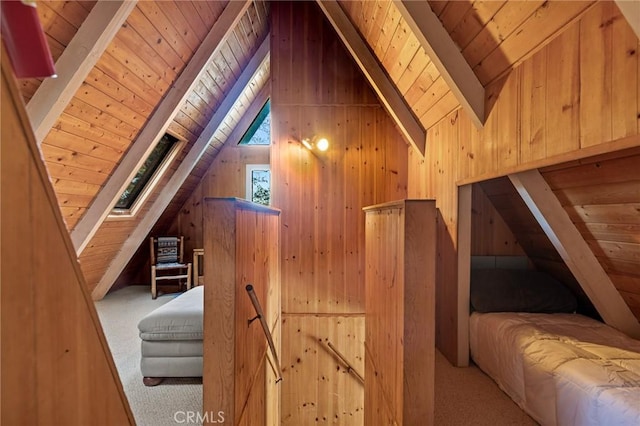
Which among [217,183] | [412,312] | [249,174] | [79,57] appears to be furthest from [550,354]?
[217,183]

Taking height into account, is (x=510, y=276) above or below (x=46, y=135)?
below

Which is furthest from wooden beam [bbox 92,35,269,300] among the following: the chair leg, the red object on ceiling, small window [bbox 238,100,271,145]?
the red object on ceiling

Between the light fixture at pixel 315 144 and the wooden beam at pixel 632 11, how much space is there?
8.23ft

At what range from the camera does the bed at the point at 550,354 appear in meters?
1.23

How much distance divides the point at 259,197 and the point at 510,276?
3980mm

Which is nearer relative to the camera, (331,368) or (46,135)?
(46,135)

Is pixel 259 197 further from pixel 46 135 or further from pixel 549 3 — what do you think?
pixel 549 3

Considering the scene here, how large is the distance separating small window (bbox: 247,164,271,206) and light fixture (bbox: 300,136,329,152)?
1945 millimetres

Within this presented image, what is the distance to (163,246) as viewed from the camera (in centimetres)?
452

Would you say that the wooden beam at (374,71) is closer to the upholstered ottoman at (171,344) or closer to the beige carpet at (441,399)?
the beige carpet at (441,399)

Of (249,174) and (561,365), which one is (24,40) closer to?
(561,365)

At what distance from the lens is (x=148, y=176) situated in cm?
356

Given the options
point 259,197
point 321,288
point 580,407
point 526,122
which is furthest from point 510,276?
point 259,197

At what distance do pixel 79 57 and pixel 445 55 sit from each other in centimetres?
214
